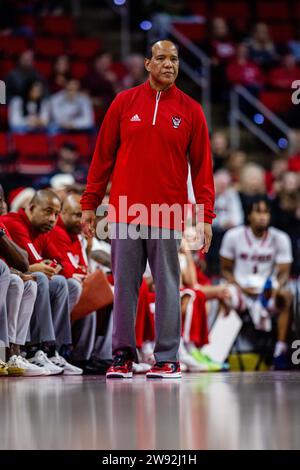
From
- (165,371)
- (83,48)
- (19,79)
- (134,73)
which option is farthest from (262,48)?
(165,371)

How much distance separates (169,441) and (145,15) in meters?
13.8

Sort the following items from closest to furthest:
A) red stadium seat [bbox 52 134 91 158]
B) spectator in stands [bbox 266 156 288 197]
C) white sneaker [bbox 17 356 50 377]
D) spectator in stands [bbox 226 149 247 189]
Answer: white sneaker [bbox 17 356 50 377]
spectator in stands [bbox 266 156 288 197]
spectator in stands [bbox 226 149 247 189]
red stadium seat [bbox 52 134 91 158]

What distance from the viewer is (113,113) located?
19.5ft

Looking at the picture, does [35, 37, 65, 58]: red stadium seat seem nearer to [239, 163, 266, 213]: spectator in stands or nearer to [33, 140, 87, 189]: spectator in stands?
[33, 140, 87, 189]: spectator in stands

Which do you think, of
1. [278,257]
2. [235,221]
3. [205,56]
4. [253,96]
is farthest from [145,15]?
[278,257]

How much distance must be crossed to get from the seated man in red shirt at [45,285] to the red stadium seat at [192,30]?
32.4 ft

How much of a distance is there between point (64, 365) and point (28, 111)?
663 cm

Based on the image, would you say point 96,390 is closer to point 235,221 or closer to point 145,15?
point 235,221

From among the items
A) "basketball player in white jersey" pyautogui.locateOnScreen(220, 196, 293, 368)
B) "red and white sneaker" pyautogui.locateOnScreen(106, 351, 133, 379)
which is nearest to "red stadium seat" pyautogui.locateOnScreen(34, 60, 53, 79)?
"basketball player in white jersey" pyautogui.locateOnScreen(220, 196, 293, 368)

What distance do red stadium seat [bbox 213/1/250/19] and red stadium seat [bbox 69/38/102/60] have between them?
2762mm

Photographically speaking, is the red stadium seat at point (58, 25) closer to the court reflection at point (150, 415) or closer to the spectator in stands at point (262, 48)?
the spectator in stands at point (262, 48)

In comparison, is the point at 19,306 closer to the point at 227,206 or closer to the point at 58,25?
the point at 227,206

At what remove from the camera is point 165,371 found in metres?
5.92

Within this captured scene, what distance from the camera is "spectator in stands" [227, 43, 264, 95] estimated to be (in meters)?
15.5
